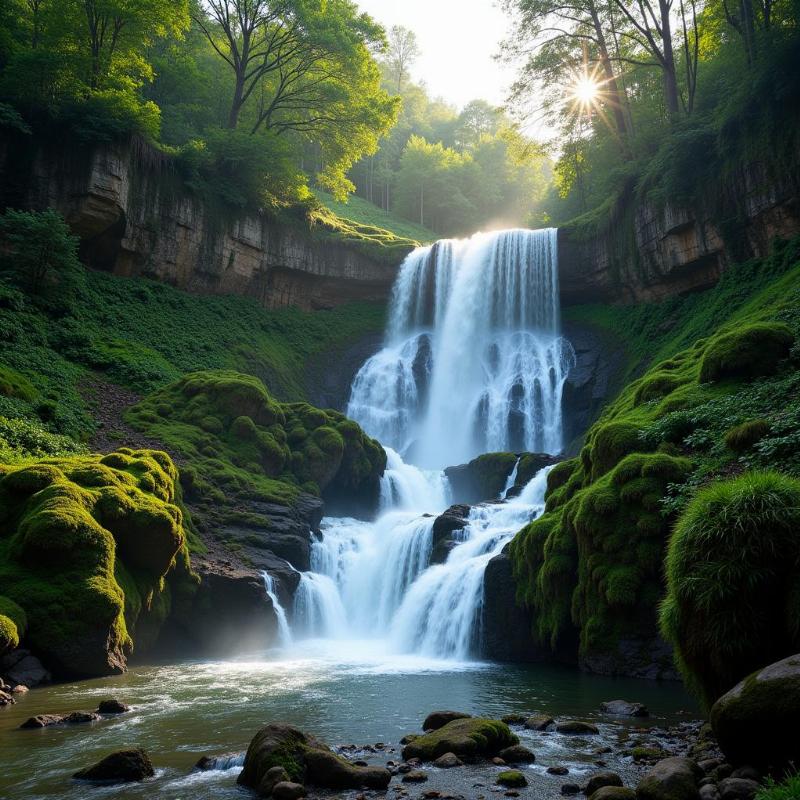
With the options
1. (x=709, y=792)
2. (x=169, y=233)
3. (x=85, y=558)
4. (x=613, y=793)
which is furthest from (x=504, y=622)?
(x=169, y=233)

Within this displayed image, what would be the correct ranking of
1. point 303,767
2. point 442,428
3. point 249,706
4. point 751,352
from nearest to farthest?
point 303,767 → point 249,706 → point 751,352 → point 442,428

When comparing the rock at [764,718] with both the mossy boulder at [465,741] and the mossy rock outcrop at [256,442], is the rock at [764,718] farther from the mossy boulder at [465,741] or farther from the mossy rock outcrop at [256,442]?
the mossy rock outcrop at [256,442]

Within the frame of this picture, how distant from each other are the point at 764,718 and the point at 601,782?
1979 mm

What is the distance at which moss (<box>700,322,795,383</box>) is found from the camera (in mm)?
15750

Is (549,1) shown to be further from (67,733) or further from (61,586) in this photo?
(67,733)

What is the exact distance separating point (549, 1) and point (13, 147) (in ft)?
93.0

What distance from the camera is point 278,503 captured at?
891 inches

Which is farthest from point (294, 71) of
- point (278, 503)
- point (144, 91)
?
point (278, 503)

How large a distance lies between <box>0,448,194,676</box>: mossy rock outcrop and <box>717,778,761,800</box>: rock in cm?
1131

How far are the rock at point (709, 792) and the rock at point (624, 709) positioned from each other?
4663mm

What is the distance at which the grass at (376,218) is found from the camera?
2544 inches

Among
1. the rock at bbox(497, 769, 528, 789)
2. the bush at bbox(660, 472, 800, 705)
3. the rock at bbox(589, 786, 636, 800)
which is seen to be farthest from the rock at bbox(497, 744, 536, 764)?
the bush at bbox(660, 472, 800, 705)

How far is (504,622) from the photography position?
16672 mm

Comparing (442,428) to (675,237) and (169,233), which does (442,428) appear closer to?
(675,237)
